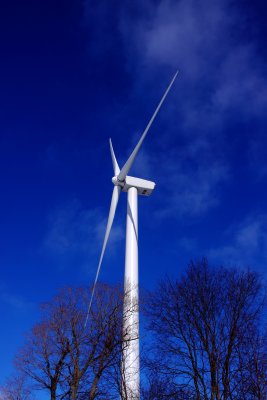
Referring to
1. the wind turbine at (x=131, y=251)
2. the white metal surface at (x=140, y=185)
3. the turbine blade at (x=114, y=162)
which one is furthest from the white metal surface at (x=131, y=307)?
the turbine blade at (x=114, y=162)

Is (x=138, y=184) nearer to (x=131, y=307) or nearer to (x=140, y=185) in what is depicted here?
(x=140, y=185)

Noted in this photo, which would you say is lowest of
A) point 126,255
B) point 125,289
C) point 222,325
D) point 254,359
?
point 254,359

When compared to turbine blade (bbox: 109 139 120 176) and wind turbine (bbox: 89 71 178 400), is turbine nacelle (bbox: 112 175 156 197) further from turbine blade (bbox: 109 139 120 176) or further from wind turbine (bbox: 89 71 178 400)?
turbine blade (bbox: 109 139 120 176)

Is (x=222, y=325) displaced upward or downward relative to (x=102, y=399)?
upward

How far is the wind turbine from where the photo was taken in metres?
29.4

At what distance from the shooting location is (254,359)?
79.8 ft

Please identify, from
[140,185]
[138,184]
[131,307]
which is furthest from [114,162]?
[131,307]

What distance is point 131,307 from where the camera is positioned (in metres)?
34.7

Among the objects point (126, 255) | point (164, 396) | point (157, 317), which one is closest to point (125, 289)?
point (126, 255)

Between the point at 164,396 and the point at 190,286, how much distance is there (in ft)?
23.8

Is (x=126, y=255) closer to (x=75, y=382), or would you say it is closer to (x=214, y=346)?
(x=75, y=382)

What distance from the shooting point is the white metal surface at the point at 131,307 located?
28.5 metres

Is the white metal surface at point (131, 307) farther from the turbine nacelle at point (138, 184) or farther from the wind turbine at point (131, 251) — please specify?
the turbine nacelle at point (138, 184)

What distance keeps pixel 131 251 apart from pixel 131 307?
4.71 meters
